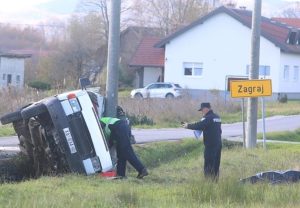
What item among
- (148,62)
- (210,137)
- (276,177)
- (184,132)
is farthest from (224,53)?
(276,177)

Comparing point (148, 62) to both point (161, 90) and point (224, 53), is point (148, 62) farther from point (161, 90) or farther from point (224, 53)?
point (161, 90)

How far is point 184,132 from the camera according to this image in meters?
28.3

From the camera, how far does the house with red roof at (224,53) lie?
188ft

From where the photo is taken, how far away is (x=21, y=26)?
405 ft

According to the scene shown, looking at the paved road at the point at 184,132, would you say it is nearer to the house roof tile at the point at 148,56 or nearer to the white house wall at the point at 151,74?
the house roof tile at the point at 148,56

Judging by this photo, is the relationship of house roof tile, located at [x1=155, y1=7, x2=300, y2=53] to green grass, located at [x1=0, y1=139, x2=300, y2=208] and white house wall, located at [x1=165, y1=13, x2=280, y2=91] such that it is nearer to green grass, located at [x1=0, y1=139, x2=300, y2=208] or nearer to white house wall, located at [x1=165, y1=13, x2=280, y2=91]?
white house wall, located at [x1=165, y1=13, x2=280, y2=91]

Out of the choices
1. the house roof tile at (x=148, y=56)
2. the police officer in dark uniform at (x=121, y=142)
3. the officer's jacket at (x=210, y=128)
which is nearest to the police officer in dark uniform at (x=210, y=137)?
Answer: the officer's jacket at (x=210, y=128)

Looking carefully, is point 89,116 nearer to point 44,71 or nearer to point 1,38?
point 44,71

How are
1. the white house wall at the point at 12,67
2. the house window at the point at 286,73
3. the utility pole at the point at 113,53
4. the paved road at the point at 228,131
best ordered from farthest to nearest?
the white house wall at the point at 12,67, the house window at the point at 286,73, the paved road at the point at 228,131, the utility pole at the point at 113,53

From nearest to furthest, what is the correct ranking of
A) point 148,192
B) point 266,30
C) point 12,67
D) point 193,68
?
point 148,192 < point 266,30 < point 193,68 < point 12,67

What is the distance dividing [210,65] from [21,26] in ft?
225

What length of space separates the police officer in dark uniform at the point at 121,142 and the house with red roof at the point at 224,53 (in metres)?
41.9

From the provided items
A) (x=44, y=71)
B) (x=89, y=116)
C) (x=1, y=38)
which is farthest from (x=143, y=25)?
(x=89, y=116)

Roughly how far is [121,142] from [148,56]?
5277 cm
